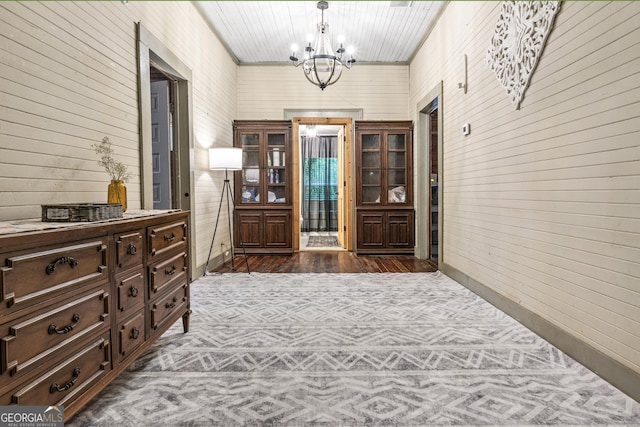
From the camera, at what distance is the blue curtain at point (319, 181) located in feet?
34.5

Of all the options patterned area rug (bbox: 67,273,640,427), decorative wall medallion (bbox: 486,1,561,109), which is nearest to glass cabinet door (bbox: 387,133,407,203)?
decorative wall medallion (bbox: 486,1,561,109)

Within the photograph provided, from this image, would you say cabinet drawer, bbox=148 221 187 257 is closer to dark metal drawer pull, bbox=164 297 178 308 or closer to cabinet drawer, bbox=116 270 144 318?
cabinet drawer, bbox=116 270 144 318

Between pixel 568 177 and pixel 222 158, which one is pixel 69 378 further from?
pixel 222 158

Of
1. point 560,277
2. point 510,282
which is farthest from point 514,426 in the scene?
point 510,282

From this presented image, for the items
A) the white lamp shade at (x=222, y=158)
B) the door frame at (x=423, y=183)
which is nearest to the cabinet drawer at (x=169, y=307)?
the white lamp shade at (x=222, y=158)

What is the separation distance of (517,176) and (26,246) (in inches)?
129

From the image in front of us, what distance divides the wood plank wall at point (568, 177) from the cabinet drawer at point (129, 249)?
8.76 feet

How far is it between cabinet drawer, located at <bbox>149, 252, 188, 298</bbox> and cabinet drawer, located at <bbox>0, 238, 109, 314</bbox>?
1.64 feet

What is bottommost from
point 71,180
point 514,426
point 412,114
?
point 514,426

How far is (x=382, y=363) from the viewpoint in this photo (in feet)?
7.67

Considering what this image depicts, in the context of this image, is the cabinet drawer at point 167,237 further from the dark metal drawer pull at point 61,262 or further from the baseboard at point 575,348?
the baseboard at point 575,348

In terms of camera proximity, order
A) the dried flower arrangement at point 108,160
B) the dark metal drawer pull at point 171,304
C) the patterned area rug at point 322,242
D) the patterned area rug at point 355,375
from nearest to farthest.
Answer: the patterned area rug at point 355,375, the dark metal drawer pull at point 171,304, the dried flower arrangement at point 108,160, the patterned area rug at point 322,242

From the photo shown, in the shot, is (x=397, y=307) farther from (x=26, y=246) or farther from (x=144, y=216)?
(x=26, y=246)

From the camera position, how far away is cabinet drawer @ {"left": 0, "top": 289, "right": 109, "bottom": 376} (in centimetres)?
127
